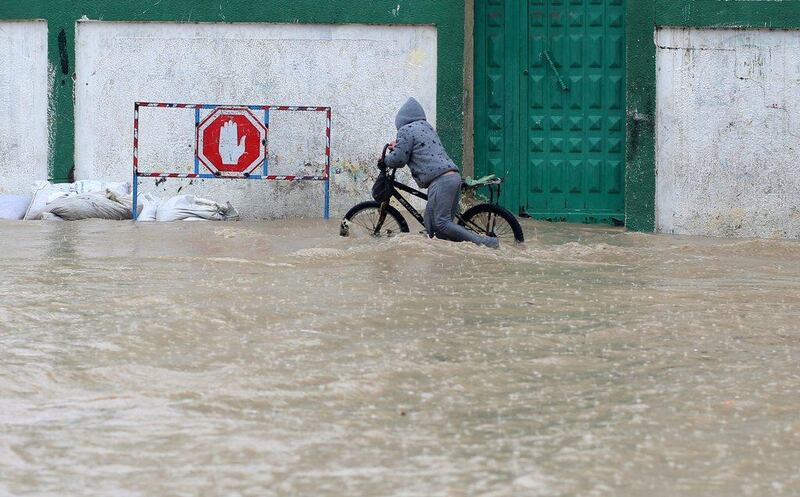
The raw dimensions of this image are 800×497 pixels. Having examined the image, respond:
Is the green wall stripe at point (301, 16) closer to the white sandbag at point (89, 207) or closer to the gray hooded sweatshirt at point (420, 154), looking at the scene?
the white sandbag at point (89, 207)

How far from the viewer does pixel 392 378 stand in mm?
5711

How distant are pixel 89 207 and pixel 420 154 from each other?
164 inches

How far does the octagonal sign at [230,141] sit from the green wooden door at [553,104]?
7.81ft

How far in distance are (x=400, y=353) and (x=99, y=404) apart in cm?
157

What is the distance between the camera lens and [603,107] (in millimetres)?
14023

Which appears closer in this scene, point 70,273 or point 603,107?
point 70,273

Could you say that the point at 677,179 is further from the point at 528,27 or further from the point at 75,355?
the point at 75,355

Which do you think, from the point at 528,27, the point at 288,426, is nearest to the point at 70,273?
the point at 288,426

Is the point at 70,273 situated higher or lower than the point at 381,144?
lower

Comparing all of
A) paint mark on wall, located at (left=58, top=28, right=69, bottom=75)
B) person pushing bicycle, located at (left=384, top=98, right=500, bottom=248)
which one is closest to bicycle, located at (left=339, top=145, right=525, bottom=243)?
person pushing bicycle, located at (left=384, top=98, right=500, bottom=248)

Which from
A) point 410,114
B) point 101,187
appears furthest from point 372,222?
point 101,187

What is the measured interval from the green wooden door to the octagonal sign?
238 centimetres

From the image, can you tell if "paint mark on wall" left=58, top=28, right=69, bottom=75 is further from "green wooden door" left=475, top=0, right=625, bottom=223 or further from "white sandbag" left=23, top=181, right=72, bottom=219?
"green wooden door" left=475, top=0, right=625, bottom=223

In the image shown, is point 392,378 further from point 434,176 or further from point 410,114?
point 410,114
